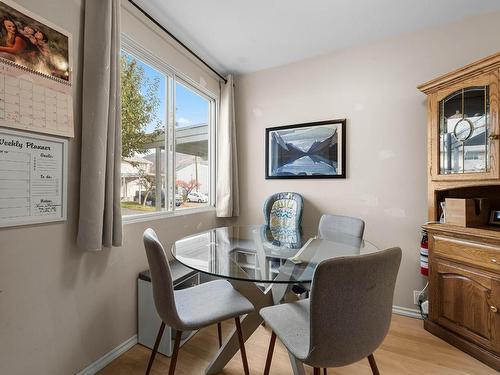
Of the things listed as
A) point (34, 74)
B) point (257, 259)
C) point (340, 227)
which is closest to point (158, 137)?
point (34, 74)

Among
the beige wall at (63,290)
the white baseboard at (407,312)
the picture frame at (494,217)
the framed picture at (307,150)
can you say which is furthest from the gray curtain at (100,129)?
the picture frame at (494,217)

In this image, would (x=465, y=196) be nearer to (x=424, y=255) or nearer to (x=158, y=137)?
(x=424, y=255)

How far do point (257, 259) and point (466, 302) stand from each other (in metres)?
1.58

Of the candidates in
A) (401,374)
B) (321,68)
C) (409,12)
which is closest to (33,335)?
(401,374)

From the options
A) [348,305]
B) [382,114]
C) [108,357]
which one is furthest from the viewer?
[382,114]

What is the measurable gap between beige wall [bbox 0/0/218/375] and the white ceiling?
92 cm

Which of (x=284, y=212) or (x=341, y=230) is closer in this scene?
(x=341, y=230)

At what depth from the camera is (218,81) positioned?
305cm

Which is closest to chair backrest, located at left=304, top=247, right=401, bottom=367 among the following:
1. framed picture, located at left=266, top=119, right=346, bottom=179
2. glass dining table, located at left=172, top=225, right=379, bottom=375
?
glass dining table, located at left=172, top=225, right=379, bottom=375

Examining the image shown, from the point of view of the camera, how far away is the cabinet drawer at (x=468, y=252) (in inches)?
63.7

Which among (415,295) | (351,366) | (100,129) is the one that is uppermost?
(100,129)

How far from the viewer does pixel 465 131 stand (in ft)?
6.04

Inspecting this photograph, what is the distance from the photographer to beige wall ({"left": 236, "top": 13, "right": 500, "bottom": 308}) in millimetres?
2193

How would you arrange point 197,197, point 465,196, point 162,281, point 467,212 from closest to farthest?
point 162,281 < point 467,212 < point 465,196 < point 197,197
